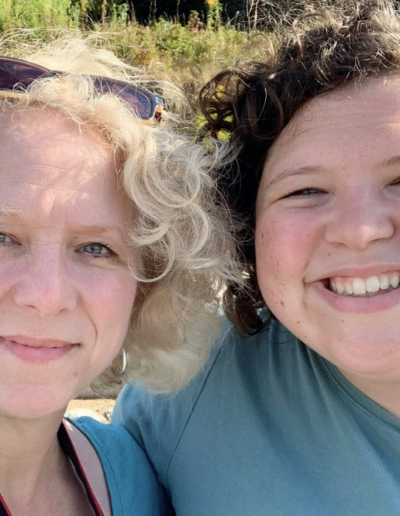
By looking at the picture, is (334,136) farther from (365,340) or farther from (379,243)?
(365,340)

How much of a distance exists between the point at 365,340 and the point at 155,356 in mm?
839

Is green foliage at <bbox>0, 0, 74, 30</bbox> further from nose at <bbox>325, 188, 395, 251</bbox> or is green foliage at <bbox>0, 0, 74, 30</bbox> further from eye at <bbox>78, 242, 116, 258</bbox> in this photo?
nose at <bbox>325, 188, 395, 251</bbox>

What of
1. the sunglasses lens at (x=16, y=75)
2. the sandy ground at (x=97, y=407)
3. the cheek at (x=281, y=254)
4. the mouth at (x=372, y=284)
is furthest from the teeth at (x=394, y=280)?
the sandy ground at (x=97, y=407)

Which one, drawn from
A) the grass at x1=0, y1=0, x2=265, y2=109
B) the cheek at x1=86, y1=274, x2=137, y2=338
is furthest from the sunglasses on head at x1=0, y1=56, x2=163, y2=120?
the grass at x1=0, y1=0, x2=265, y2=109

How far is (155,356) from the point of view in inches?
82.6

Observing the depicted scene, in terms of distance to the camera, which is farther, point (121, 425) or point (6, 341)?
point (121, 425)

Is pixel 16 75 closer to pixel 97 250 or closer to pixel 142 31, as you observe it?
pixel 97 250

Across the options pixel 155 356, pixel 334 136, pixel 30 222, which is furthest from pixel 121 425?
pixel 334 136

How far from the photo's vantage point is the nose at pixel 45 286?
1.43 meters

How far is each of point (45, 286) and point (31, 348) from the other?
0.62ft

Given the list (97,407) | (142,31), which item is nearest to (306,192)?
(97,407)

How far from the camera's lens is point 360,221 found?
1.51m

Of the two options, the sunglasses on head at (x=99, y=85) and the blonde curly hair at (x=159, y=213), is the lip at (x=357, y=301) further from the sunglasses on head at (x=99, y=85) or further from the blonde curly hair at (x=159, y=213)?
the sunglasses on head at (x=99, y=85)

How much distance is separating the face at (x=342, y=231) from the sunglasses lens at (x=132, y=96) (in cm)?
45
